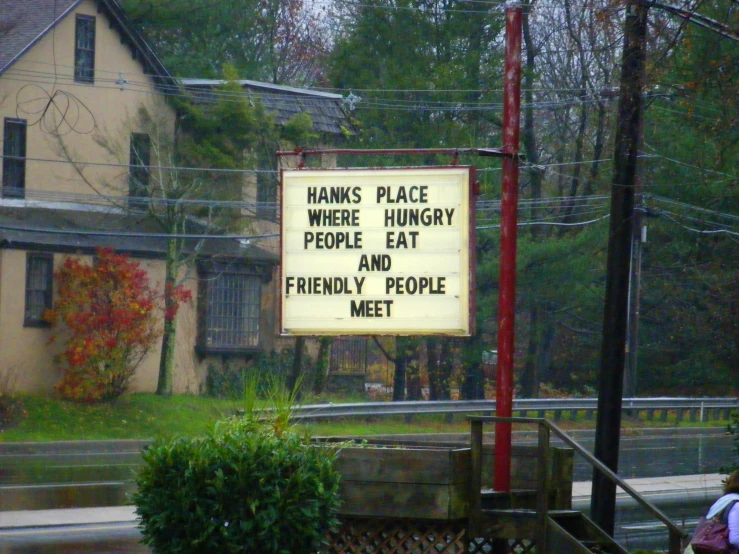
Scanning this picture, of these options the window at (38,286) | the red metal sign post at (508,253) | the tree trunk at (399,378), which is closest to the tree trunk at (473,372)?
the tree trunk at (399,378)

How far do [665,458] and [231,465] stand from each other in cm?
1885

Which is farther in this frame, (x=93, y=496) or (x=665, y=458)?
(x=665, y=458)

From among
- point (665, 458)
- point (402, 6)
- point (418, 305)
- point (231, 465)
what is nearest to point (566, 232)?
point (402, 6)

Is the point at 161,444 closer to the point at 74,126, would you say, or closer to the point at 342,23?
the point at 74,126

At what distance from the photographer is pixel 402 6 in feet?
111

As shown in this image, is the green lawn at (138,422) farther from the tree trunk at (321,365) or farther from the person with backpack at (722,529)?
the person with backpack at (722,529)

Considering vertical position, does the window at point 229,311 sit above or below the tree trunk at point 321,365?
above

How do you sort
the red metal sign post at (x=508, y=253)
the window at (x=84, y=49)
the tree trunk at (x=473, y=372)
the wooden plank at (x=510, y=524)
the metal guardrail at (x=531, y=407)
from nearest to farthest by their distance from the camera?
the wooden plank at (x=510, y=524)
the red metal sign post at (x=508, y=253)
the metal guardrail at (x=531, y=407)
the window at (x=84, y=49)
the tree trunk at (x=473, y=372)

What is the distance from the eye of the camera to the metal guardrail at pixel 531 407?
2773cm

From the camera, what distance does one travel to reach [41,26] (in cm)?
2942

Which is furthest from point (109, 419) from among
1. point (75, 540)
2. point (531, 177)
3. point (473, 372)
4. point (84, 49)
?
point (531, 177)

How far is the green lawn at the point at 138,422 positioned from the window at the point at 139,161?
5955 mm

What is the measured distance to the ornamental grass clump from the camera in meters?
7.47

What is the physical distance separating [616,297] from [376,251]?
11.4 feet
